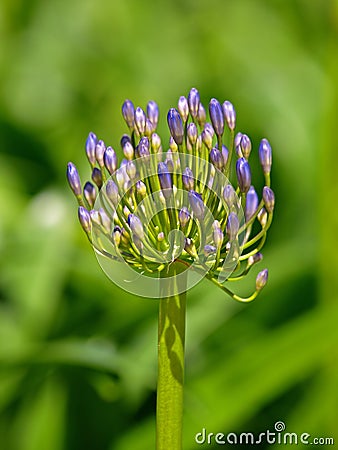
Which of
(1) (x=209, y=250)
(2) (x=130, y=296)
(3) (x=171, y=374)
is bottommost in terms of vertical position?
(3) (x=171, y=374)

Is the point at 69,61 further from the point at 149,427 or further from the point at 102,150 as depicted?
the point at 102,150

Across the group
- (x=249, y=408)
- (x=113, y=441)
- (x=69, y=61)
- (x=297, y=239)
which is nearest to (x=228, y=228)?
(x=249, y=408)

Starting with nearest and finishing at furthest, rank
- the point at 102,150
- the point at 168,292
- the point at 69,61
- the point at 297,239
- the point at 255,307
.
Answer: the point at 168,292 → the point at 102,150 → the point at 255,307 → the point at 297,239 → the point at 69,61

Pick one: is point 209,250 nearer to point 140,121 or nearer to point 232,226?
point 232,226

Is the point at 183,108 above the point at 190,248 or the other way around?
above

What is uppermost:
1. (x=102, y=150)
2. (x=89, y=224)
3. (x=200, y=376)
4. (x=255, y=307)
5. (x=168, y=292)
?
(x=255, y=307)

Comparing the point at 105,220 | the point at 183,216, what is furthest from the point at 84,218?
the point at 183,216
